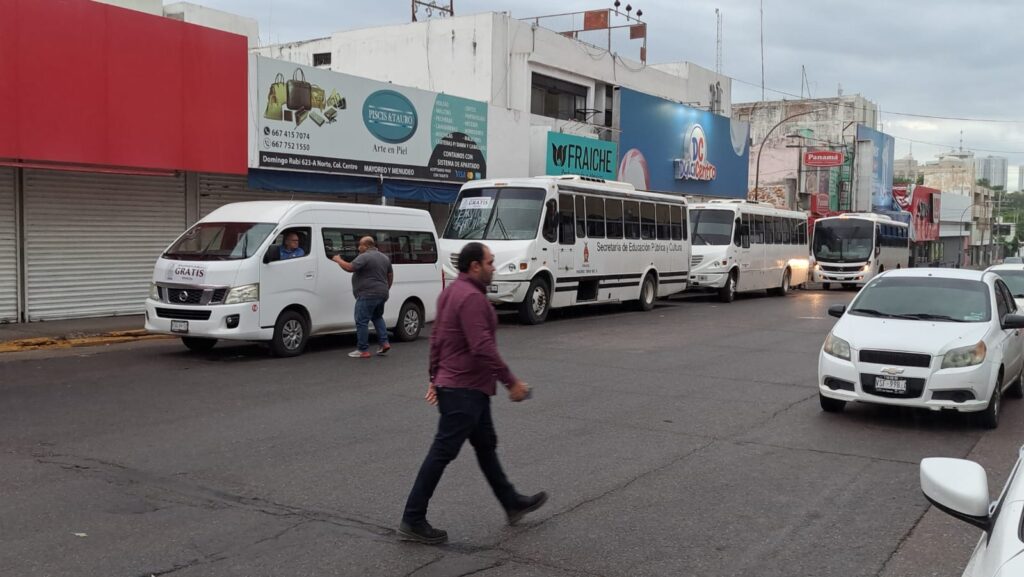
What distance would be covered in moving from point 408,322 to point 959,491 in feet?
44.8

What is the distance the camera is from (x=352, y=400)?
10141mm

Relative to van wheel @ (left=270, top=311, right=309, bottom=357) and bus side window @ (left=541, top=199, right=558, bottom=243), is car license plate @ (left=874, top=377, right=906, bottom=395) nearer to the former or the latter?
van wheel @ (left=270, top=311, right=309, bottom=357)

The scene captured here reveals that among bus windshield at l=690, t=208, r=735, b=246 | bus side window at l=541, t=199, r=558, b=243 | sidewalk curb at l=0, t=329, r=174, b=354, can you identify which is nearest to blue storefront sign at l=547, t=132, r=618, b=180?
bus windshield at l=690, t=208, r=735, b=246

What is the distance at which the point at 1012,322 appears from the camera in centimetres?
955

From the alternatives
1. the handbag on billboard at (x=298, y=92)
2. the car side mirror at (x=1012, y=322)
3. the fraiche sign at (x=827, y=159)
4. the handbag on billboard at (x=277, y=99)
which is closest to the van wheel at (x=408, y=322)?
the handbag on billboard at (x=277, y=99)

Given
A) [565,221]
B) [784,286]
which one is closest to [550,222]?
[565,221]

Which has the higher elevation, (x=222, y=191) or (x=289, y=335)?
(x=222, y=191)

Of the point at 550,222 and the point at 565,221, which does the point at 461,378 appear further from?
the point at 565,221

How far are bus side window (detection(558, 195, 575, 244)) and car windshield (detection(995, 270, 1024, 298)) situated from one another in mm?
8314

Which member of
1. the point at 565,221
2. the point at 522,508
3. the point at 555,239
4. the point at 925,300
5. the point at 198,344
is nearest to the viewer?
the point at 522,508

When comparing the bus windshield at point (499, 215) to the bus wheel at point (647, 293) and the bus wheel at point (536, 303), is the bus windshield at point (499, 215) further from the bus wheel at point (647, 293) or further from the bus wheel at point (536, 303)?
the bus wheel at point (647, 293)

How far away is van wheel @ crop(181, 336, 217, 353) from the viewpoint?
1415 centimetres

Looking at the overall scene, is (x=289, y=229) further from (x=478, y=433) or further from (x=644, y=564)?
(x=644, y=564)

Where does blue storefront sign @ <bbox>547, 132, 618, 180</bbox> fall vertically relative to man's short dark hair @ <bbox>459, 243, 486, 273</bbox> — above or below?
above
